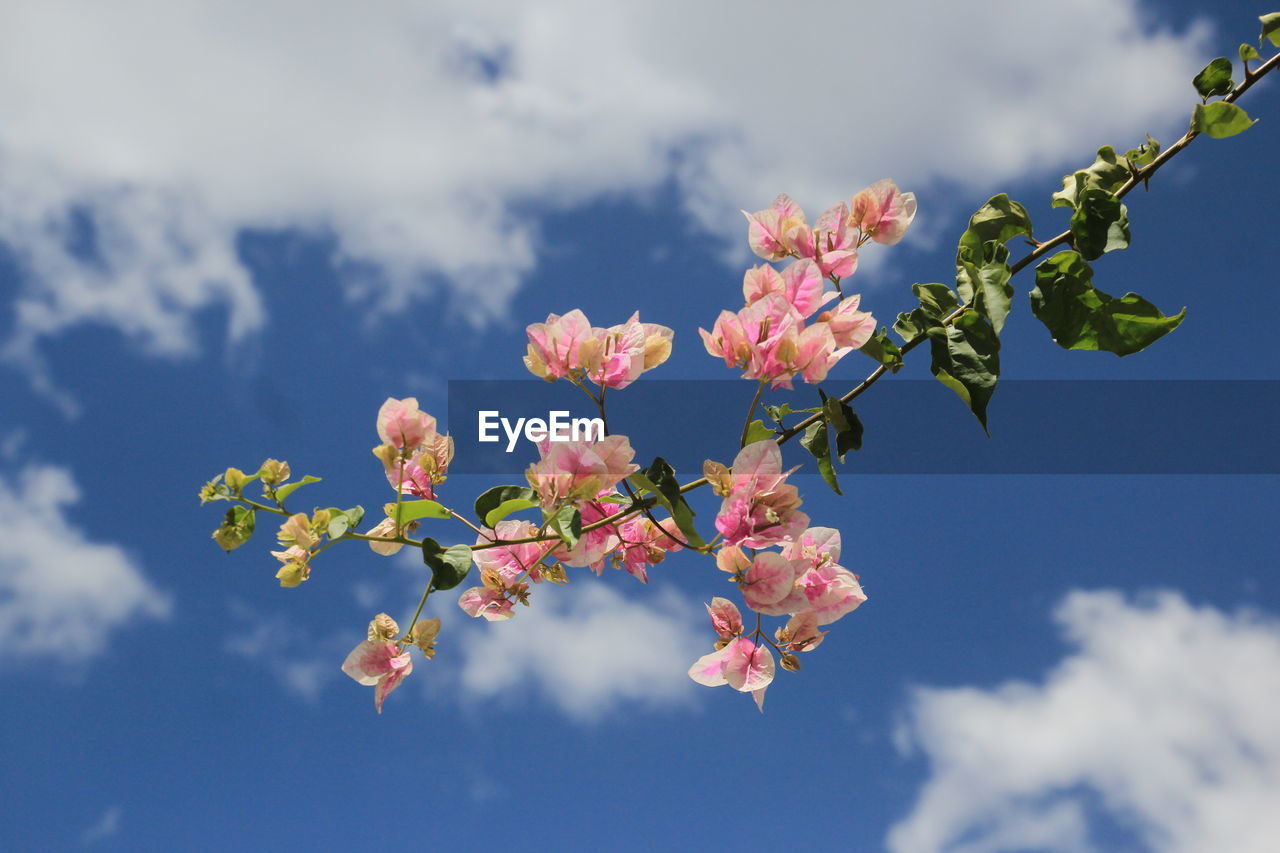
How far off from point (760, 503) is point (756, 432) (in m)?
0.10

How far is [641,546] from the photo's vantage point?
1166 mm

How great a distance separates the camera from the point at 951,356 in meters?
1.00

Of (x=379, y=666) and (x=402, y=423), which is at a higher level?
(x=402, y=423)

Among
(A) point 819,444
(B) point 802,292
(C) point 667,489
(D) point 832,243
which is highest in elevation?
(D) point 832,243

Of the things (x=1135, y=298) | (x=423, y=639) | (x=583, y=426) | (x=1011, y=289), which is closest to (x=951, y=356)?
(x=1011, y=289)

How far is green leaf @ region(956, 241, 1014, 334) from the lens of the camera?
0.97 m

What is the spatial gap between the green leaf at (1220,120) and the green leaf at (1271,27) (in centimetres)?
13

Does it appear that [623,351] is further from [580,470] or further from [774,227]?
[774,227]

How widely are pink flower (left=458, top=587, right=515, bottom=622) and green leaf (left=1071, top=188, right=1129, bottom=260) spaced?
0.78m

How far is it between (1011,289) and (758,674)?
50cm

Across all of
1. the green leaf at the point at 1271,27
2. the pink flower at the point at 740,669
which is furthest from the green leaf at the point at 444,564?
the green leaf at the point at 1271,27

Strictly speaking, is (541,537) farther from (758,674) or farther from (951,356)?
(951,356)

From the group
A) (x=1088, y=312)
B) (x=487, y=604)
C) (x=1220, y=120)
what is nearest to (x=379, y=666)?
(x=487, y=604)

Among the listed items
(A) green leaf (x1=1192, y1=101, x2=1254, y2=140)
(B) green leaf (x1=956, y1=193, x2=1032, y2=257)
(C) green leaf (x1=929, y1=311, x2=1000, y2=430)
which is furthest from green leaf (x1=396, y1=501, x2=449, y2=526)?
(A) green leaf (x1=1192, y1=101, x2=1254, y2=140)
